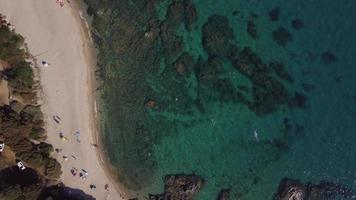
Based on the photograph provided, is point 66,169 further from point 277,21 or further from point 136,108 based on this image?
point 277,21

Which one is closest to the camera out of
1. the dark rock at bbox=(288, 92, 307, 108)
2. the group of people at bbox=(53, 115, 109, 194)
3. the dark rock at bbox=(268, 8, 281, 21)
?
the group of people at bbox=(53, 115, 109, 194)

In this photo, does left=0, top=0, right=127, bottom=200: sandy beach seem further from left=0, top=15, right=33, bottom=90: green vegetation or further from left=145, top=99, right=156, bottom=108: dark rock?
left=145, top=99, right=156, bottom=108: dark rock

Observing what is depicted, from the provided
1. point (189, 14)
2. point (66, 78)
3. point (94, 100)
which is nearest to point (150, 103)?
point (94, 100)

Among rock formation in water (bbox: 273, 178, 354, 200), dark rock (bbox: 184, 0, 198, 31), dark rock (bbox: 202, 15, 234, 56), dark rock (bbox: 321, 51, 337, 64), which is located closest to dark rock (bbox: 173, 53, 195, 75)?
dark rock (bbox: 202, 15, 234, 56)

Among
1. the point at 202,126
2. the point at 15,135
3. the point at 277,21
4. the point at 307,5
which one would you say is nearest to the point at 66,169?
the point at 15,135

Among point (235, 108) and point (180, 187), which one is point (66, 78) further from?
point (235, 108)


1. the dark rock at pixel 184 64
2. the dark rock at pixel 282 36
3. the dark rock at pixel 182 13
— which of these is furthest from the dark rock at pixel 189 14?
the dark rock at pixel 282 36
